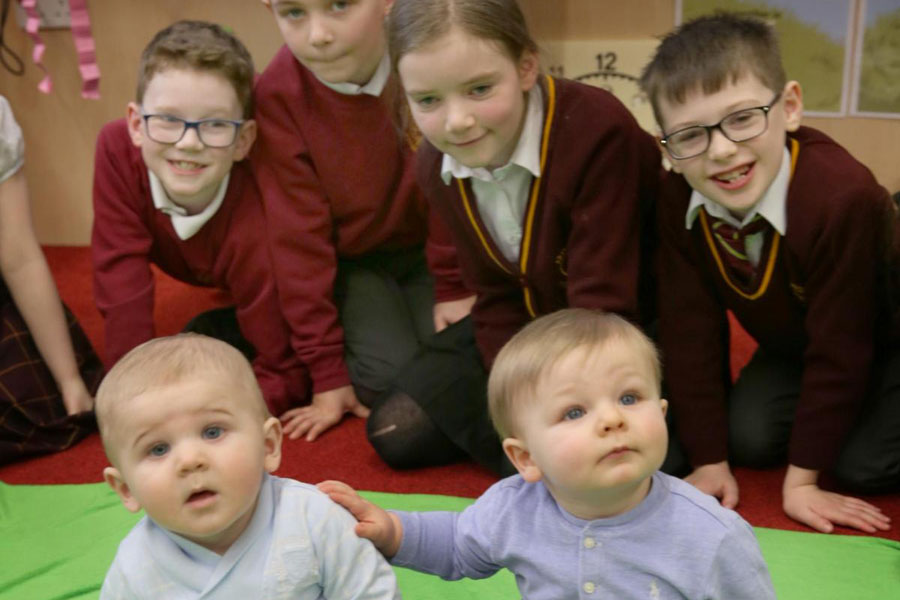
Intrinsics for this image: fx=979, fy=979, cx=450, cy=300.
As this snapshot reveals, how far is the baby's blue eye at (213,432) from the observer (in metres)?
0.98

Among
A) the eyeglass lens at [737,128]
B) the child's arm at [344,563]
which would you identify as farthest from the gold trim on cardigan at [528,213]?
the child's arm at [344,563]

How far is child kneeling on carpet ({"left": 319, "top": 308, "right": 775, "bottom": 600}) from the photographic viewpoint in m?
0.93

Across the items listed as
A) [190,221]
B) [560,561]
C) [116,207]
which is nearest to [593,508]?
[560,561]

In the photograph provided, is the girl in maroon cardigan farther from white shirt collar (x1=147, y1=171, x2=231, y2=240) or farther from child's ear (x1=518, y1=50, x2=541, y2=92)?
white shirt collar (x1=147, y1=171, x2=231, y2=240)

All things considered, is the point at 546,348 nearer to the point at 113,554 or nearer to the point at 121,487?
the point at 121,487

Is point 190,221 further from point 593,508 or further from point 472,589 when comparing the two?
point 593,508

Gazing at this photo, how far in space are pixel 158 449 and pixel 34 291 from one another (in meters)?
1.09

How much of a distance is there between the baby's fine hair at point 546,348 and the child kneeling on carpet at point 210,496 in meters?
0.22

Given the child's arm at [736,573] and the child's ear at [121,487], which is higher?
the child's ear at [121,487]

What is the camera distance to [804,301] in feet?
4.84

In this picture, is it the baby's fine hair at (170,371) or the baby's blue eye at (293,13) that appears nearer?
the baby's fine hair at (170,371)

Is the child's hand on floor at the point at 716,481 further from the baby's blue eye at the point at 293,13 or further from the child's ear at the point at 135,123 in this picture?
the child's ear at the point at 135,123

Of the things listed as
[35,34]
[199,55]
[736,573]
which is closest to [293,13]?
[199,55]

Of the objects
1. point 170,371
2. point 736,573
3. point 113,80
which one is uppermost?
point 113,80
